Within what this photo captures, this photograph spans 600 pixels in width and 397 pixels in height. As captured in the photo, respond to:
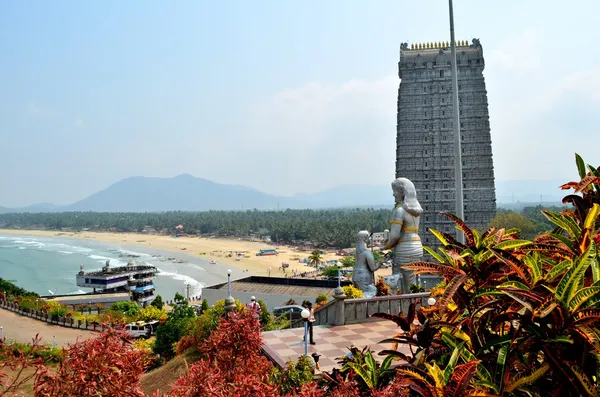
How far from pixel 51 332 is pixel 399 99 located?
41877mm

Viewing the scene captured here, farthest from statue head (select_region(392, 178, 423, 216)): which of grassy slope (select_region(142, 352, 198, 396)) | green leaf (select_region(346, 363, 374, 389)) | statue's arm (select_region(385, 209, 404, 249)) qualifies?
green leaf (select_region(346, 363, 374, 389))

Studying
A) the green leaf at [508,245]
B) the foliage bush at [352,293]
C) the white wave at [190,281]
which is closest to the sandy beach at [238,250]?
the white wave at [190,281]

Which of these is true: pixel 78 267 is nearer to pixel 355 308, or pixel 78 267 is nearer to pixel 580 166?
pixel 355 308

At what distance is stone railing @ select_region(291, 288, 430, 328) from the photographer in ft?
51.9

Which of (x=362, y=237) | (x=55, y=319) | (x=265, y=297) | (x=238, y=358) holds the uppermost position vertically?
(x=362, y=237)

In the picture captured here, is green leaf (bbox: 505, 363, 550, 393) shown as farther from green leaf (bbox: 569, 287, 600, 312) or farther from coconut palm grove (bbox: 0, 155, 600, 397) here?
green leaf (bbox: 569, 287, 600, 312)

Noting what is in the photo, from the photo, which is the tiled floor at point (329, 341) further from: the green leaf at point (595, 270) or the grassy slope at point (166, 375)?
the green leaf at point (595, 270)

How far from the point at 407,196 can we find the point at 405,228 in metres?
1.24

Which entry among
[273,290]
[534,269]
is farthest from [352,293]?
[273,290]

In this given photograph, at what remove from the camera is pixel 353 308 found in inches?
632

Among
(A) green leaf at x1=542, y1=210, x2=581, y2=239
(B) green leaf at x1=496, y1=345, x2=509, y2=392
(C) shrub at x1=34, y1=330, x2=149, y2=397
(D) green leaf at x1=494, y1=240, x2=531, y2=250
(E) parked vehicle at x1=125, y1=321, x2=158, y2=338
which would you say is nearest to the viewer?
(C) shrub at x1=34, y1=330, x2=149, y2=397

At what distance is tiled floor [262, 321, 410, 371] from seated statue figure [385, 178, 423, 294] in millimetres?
3759

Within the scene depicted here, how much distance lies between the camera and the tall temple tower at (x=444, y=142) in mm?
55062

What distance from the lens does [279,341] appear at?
46.5 ft
